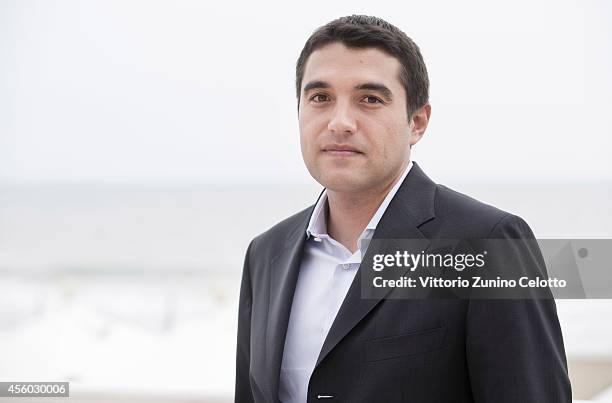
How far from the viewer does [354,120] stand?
51.9 inches

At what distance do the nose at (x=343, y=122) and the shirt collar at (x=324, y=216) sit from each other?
0.58 feet

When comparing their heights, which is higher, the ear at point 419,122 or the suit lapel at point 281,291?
the ear at point 419,122

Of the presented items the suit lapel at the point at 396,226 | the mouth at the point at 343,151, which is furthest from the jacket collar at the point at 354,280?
the mouth at the point at 343,151

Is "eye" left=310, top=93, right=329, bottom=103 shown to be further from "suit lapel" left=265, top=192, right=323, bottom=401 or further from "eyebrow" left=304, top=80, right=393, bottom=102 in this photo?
"suit lapel" left=265, top=192, right=323, bottom=401

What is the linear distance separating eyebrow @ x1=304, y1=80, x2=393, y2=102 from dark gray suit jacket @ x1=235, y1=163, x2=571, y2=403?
0.63ft

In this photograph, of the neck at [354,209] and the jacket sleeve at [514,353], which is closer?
the jacket sleeve at [514,353]

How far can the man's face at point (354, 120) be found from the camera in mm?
1321

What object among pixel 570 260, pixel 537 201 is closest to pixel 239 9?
pixel 537 201

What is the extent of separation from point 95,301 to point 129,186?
8.71m

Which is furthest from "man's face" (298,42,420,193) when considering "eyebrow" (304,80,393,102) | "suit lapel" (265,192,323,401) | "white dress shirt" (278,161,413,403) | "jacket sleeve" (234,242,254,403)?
"jacket sleeve" (234,242,254,403)

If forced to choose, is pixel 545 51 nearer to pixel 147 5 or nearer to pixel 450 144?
pixel 450 144

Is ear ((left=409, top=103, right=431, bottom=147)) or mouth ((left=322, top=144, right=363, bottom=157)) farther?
ear ((left=409, top=103, right=431, bottom=147))

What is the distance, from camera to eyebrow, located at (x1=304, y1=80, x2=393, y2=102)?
132 cm

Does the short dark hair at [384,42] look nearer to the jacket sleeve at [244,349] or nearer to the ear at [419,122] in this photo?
the ear at [419,122]
